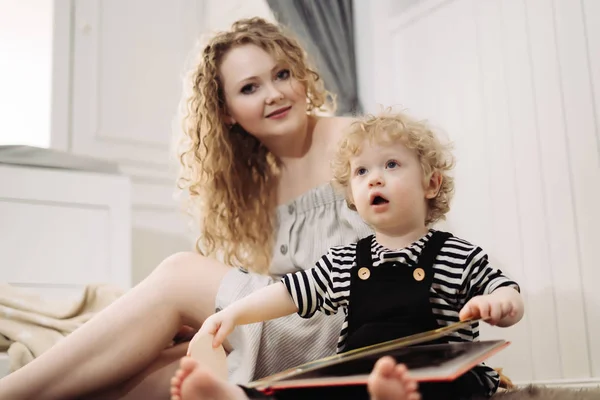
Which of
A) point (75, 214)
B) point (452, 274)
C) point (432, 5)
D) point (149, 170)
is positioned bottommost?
point (452, 274)

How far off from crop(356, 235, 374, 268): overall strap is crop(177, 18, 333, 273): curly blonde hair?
487 millimetres

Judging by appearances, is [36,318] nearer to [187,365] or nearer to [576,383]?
[187,365]

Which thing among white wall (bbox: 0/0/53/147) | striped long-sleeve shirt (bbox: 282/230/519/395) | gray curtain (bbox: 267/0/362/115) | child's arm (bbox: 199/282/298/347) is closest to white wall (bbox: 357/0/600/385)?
gray curtain (bbox: 267/0/362/115)

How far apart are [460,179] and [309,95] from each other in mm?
447

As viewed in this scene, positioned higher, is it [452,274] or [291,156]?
[291,156]

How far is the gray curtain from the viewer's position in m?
2.00

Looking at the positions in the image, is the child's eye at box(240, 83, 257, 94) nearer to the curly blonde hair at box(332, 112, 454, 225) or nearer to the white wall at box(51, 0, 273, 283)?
the curly blonde hair at box(332, 112, 454, 225)

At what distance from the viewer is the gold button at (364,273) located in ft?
2.85

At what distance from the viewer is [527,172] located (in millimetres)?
1440

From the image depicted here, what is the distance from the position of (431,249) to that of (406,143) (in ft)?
0.51

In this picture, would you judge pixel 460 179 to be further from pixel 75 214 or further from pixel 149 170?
pixel 149 170

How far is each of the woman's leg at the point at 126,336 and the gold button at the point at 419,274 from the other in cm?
36

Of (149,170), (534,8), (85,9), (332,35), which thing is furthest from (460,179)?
(85,9)

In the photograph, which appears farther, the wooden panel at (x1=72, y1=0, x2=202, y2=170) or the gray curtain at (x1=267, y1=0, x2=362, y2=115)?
the wooden panel at (x1=72, y1=0, x2=202, y2=170)
